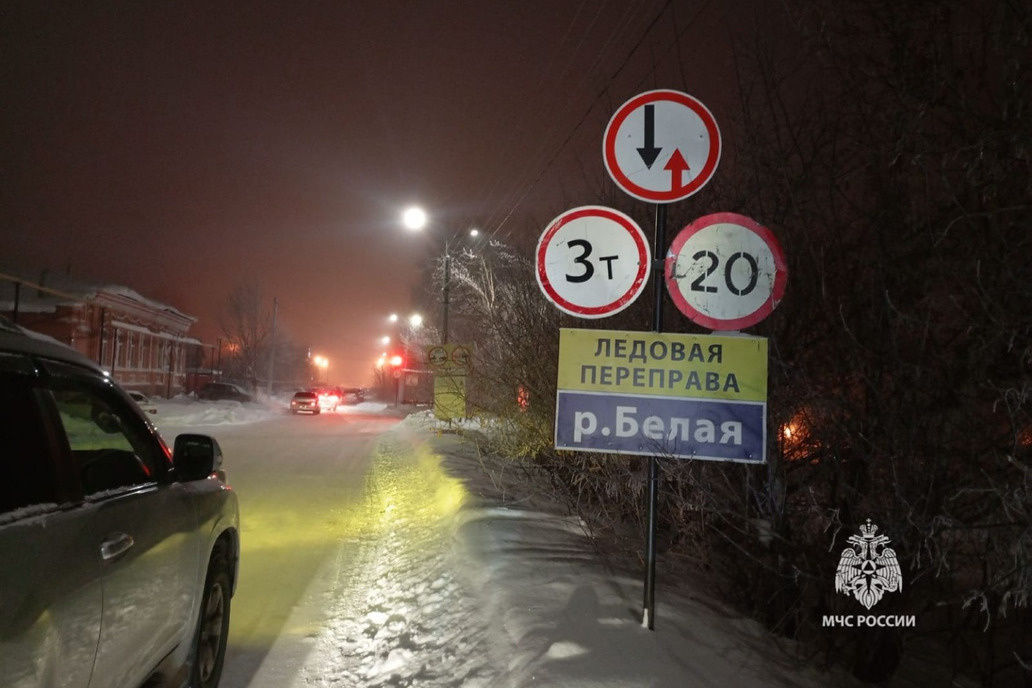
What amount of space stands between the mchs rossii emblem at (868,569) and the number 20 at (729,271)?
5.57 feet

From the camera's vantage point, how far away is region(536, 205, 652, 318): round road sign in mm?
4027

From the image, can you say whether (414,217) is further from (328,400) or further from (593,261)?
(328,400)

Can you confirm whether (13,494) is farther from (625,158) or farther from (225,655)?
(625,158)

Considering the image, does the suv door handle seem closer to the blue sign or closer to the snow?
the snow

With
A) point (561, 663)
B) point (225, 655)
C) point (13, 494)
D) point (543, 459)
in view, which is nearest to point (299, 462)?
point (543, 459)

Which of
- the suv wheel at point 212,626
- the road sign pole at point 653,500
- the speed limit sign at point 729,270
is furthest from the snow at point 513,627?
the speed limit sign at point 729,270

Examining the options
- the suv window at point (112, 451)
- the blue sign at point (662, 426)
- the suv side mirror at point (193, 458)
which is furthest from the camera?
the blue sign at point (662, 426)

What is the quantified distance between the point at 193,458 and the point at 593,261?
7.67 ft

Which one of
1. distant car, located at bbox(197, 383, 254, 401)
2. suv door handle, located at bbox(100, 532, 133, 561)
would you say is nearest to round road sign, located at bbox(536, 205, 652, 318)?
suv door handle, located at bbox(100, 532, 133, 561)

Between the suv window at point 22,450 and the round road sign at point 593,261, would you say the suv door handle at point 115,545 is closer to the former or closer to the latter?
the suv window at point 22,450

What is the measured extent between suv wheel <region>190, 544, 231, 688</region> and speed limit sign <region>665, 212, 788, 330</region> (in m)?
3.05

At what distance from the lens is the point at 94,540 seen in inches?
94.5

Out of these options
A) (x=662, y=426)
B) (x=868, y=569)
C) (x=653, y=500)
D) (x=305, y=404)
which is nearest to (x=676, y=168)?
(x=662, y=426)

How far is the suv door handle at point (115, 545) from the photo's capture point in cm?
245
